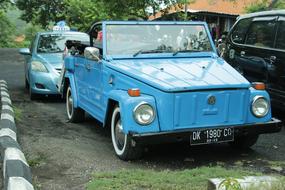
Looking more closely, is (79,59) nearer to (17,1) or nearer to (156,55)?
(156,55)

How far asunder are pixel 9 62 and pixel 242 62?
Result: 16822 millimetres

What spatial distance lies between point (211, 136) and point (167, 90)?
2.52 ft

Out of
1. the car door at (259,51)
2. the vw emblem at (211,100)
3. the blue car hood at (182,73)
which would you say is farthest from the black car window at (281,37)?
the vw emblem at (211,100)

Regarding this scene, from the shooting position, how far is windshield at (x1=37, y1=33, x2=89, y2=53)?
12.5 meters

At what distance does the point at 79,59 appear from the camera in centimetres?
836

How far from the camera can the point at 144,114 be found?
5832 millimetres

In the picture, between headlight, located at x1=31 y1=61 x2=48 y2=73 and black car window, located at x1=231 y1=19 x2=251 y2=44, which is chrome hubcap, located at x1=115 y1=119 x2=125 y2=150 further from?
headlight, located at x1=31 y1=61 x2=48 y2=73

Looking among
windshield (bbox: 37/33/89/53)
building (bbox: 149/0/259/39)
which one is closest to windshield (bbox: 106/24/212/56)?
windshield (bbox: 37/33/89/53)

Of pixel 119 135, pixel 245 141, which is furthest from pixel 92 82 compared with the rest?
pixel 245 141

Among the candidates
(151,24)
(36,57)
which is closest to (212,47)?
(151,24)

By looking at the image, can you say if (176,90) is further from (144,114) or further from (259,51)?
(259,51)

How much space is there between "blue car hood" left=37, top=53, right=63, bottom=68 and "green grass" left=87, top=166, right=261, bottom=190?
22.0 ft

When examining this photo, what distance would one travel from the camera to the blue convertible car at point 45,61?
38.1ft

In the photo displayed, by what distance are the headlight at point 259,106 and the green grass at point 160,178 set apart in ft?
3.07
